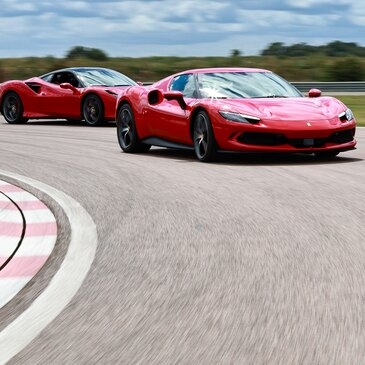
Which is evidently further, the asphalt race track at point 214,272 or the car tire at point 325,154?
the car tire at point 325,154

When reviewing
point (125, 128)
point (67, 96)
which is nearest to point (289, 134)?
point (125, 128)

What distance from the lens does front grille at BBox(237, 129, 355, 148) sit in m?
10.8

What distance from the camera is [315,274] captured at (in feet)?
16.8

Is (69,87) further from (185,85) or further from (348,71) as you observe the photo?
(348,71)

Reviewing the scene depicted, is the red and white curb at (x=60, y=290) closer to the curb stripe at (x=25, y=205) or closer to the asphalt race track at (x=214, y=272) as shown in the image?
the asphalt race track at (x=214, y=272)

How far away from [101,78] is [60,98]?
3.01ft

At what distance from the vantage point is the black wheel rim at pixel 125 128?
42.8 feet

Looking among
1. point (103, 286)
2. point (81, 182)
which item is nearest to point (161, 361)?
point (103, 286)

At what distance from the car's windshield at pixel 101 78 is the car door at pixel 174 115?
23.7 ft

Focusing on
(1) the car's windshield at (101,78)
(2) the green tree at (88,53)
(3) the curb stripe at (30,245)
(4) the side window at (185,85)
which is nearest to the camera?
(3) the curb stripe at (30,245)

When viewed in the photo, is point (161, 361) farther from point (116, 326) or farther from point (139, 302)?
point (139, 302)

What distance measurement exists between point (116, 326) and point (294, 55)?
230 ft

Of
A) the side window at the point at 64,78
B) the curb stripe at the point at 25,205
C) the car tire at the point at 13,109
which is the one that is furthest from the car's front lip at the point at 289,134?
the car tire at the point at 13,109

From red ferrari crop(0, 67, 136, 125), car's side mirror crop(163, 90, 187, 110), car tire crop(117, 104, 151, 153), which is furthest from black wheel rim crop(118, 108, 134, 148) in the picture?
red ferrari crop(0, 67, 136, 125)
